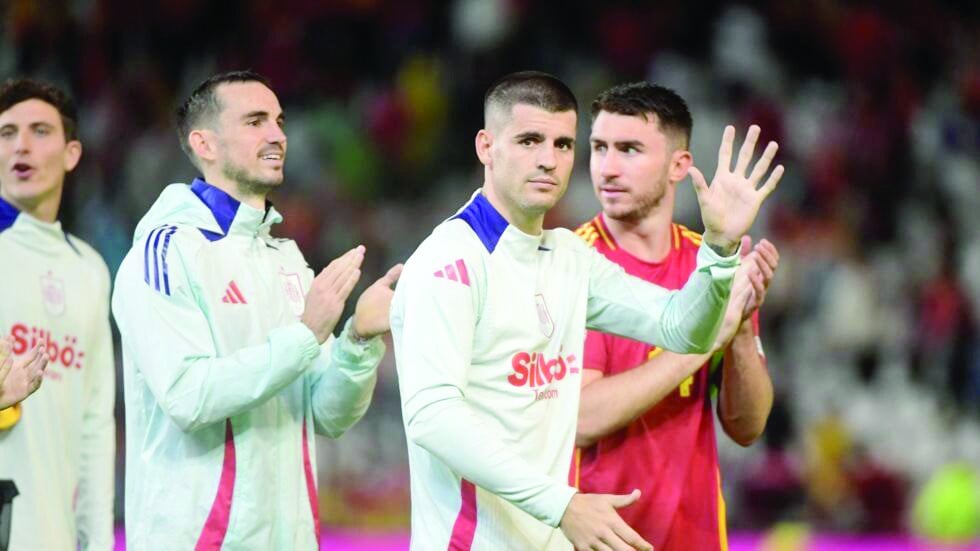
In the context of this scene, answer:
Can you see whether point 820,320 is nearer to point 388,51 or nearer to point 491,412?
point 388,51

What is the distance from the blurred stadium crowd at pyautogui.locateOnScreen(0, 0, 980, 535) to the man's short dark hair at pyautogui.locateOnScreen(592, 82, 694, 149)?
559 centimetres

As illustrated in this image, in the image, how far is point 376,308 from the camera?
527cm

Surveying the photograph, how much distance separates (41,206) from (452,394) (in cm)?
246

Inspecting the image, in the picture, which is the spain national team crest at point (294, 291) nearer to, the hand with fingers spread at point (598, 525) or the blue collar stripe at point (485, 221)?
the blue collar stripe at point (485, 221)

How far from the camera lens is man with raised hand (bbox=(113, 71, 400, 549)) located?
5105mm

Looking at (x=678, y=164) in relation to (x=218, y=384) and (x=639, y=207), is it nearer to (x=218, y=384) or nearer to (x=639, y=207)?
(x=639, y=207)

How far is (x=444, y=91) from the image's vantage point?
1470cm

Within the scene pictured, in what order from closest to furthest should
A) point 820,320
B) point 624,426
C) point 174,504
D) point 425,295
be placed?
1. point 425,295
2. point 174,504
3. point 624,426
4. point 820,320

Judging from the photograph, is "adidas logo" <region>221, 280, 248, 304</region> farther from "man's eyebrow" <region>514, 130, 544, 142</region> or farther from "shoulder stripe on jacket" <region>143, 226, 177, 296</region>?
"man's eyebrow" <region>514, 130, 544, 142</region>

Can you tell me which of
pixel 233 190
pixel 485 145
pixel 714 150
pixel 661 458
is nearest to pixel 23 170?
pixel 233 190

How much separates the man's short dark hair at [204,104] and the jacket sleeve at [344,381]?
0.88 metres

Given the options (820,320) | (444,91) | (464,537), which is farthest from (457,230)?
(444,91)

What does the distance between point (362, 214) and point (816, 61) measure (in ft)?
14.9

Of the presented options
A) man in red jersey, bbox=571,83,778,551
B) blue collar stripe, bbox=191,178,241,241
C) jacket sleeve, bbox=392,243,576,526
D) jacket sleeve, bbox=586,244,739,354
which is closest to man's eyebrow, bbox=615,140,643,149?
man in red jersey, bbox=571,83,778,551
